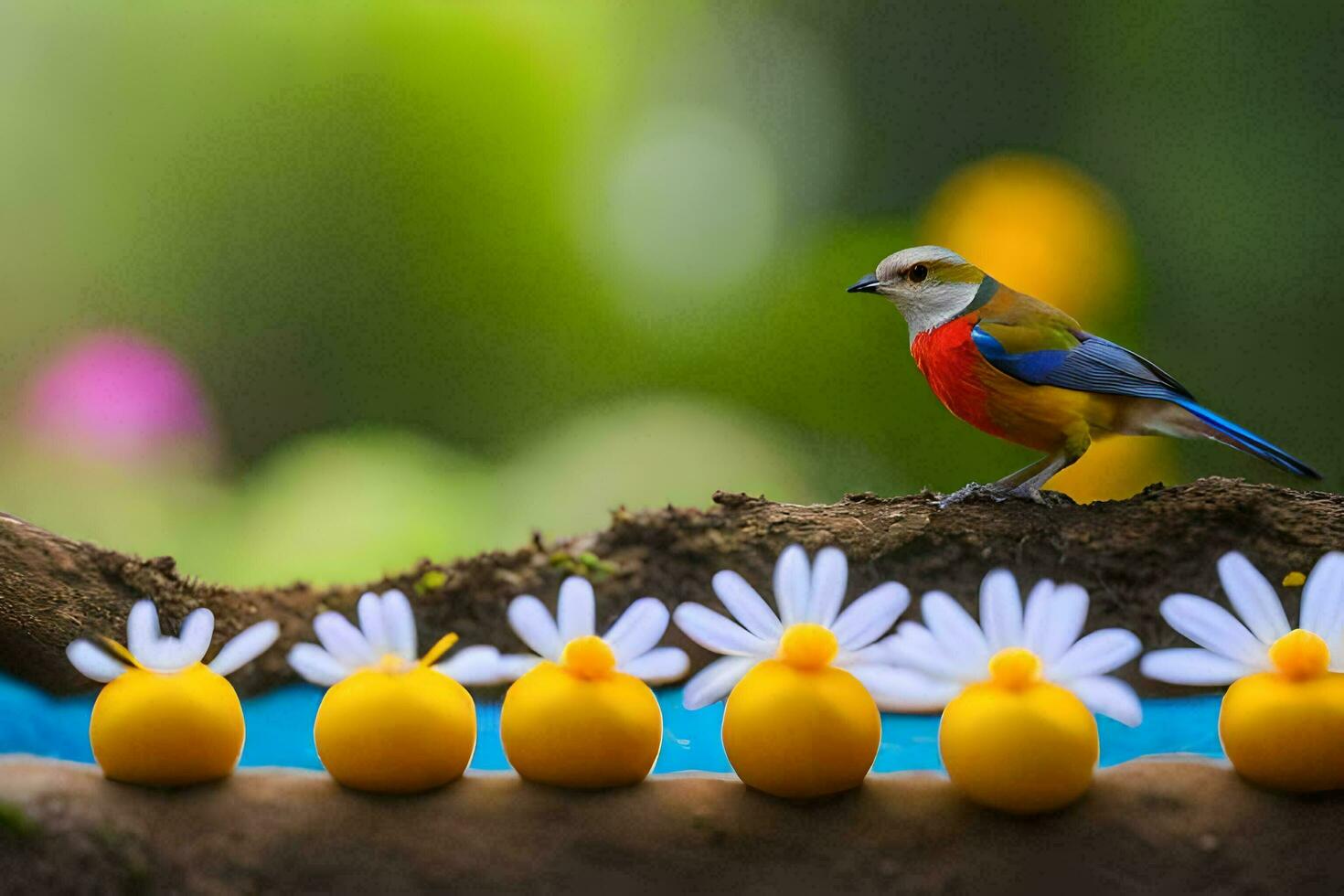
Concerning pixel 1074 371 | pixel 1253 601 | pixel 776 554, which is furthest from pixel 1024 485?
pixel 1253 601

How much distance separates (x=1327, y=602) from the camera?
72cm

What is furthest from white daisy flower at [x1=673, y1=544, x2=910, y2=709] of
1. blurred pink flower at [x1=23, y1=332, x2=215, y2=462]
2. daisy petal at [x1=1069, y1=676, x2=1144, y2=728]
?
blurred pink flower at [x1=23, y1=332, x2=215, y2=462]

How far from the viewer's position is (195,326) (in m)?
1.41

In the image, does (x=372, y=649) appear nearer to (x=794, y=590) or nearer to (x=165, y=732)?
(x=165, y=732)

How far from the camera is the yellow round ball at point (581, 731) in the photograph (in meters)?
0.70

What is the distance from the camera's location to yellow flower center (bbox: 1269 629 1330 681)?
0.68 m

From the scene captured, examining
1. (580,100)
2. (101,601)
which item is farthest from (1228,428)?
(101,601)

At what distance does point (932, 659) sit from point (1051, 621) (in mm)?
75

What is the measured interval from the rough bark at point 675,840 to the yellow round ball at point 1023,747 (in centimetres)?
2

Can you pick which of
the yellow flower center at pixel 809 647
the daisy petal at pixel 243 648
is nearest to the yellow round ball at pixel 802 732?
the yellow flower center at pixel 809 647

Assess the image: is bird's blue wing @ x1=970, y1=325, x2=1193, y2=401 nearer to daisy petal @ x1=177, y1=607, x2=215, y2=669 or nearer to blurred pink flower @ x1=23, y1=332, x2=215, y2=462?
daisy petal @ x1=177, y1=607, x2=215, y2=669

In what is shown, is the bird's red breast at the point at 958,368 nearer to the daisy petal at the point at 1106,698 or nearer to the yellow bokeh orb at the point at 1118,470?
the yellow bokeh orb at the point at 1118,470

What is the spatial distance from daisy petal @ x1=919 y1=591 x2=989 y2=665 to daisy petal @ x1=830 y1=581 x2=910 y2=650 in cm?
3

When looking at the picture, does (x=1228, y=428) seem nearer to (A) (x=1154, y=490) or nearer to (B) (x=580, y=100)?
(A) (x=1154, y=490)
